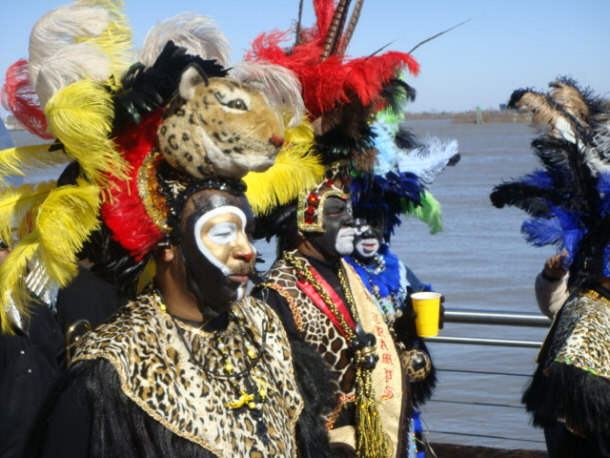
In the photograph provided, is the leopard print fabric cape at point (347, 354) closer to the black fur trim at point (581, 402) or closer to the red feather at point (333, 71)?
the black fur trim at point (581, 402)

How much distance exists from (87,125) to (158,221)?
34 cm

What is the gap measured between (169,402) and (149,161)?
26.4 inches

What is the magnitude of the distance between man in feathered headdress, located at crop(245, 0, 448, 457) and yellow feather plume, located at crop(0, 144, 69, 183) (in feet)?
3.58

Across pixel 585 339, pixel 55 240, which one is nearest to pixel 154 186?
pixel 55 240

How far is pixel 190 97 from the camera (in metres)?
2.53

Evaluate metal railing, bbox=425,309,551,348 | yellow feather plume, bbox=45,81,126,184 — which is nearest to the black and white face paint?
yellow feather plume, bbox=45,81,126,184

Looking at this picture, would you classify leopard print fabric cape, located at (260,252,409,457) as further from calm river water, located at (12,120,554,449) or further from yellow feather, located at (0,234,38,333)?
yellow feather, located at (0,234,38,333)

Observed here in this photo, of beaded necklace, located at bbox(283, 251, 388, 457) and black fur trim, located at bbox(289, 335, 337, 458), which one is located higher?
black fur trim, located at bbox(289, 335, 337, 458)

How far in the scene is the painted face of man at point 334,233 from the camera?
14.3 feet

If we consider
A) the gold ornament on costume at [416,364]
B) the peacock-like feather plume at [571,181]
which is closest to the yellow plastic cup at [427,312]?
the gold ornament on costume at [416,364]

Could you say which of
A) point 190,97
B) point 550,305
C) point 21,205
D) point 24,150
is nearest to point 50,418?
point 21,205

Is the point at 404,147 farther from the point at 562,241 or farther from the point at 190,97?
the point at 190,97

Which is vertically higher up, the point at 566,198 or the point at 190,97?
the point at 190,97

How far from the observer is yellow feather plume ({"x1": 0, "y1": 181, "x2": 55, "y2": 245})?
2.52 m
